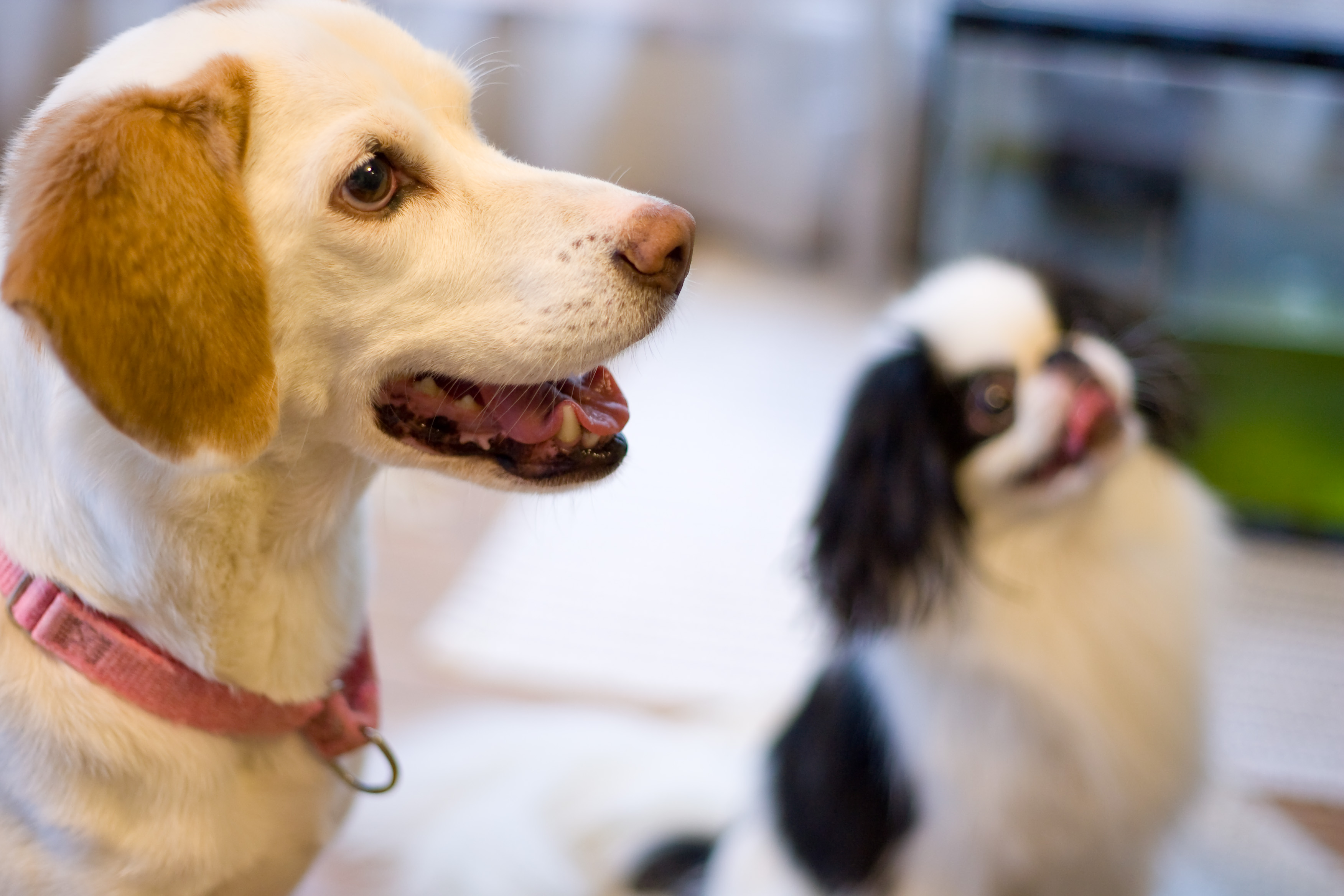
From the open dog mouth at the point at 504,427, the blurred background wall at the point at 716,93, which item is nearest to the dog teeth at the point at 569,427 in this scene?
the open dog mouth at the point at 504,427

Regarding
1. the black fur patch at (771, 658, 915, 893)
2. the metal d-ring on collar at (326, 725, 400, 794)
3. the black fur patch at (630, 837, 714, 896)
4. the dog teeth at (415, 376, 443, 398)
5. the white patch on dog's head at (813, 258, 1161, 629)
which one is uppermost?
the dog teeth at (415, 376, 443, 398)

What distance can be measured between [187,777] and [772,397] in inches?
78.3

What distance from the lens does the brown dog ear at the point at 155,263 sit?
0.69 meters

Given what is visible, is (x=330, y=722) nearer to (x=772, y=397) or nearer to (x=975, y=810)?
(x=975, y=810)

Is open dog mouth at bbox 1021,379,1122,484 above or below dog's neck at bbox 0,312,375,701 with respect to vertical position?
below

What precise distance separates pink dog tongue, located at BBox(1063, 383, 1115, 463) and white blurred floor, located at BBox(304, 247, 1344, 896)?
0.83 feet

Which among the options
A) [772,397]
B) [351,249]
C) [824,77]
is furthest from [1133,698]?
[824,77]

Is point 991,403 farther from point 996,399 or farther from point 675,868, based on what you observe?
point 675,868

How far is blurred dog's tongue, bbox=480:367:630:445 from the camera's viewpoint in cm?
89

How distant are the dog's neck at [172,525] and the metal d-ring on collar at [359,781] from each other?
85 mm

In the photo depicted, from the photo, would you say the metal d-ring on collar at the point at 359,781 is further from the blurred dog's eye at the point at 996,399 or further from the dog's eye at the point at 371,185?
the blurred dog's eye at the point at 996,399

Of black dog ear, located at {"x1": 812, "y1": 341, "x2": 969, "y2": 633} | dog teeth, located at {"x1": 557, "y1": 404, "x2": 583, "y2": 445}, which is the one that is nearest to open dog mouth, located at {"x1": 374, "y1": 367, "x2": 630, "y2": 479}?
dog teeth, located at {"x1": 557, "y1": 404, "x2": 583, "y2": 445}

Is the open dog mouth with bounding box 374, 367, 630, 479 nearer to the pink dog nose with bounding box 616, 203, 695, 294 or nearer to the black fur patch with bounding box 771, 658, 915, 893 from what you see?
the pink dog nose with bounding box 616, 203, 695, 294

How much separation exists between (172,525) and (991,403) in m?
0.80
